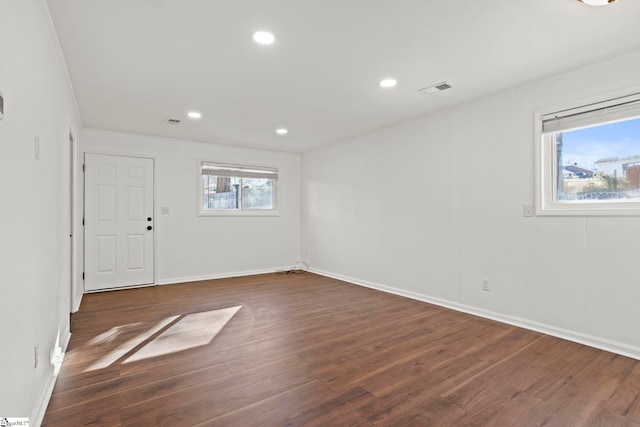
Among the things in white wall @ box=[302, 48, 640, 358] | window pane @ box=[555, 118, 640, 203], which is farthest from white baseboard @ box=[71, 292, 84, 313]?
window pane @ box=[555, 118, 640, 203]

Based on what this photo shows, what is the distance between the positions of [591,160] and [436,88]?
1543 millimetres

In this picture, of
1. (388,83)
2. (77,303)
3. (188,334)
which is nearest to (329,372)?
(188,334)

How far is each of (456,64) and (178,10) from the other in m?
2.22

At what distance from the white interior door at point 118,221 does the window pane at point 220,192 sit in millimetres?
921

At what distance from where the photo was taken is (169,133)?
17.0ft

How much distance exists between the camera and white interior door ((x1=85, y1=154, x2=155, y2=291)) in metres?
4.86

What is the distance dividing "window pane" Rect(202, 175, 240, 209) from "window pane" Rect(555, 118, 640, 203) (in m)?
4.94

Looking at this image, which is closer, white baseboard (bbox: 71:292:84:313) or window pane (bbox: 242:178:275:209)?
white baseboard (bbox: 71:292:84:313)

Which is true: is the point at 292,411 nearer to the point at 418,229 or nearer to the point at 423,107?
the point at 418,229

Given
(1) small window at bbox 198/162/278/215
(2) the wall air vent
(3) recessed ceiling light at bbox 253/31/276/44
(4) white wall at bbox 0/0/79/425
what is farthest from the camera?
(1) small window at bbox 198/162/278/215

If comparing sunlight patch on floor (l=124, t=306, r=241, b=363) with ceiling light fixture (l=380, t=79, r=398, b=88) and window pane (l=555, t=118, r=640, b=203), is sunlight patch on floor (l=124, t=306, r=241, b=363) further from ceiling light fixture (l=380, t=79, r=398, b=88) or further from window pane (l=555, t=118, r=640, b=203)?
window pane (l=555, t=118, r=640, b=203)

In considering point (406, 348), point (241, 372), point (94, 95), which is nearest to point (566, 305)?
point (406, 348)

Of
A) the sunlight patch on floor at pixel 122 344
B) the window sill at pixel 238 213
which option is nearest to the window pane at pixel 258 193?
the window sill at pixel 238 213

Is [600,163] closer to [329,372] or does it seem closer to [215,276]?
[329,372]
